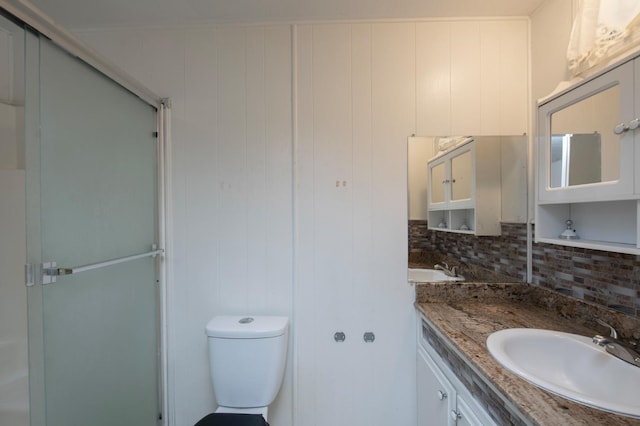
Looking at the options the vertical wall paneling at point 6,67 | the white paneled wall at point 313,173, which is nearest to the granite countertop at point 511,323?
the white paneled wall at point 313,173

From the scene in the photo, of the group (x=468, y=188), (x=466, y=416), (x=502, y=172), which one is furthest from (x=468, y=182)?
(x=466, y=416)

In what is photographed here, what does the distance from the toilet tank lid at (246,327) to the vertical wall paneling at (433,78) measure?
128 cm

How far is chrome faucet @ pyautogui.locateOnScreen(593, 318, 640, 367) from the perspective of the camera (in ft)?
2.65

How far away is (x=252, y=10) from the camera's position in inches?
53.2

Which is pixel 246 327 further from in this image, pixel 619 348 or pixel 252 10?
pixel 252 10

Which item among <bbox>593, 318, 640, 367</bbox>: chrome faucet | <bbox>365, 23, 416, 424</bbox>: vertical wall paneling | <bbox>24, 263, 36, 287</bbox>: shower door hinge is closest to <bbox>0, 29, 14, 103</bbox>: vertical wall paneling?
<bbox>24, 263, 36, 287</bbox>: shower door hinge

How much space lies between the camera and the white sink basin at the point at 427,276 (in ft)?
4.76

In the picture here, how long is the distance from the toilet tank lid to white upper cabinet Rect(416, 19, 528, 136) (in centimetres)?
127

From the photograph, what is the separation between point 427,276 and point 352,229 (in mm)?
493

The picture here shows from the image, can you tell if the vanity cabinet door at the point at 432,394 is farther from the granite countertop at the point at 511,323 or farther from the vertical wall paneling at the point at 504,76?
the vertical wall paneling at the point at 504,76

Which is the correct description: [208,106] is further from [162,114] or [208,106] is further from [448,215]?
[448,215]

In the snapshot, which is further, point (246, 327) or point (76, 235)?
point (246, 327)

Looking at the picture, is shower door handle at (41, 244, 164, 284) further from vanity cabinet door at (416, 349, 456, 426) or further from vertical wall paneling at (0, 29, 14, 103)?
vanity cabinet door at (416, 349, 456, 426)

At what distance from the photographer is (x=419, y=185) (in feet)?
4.73
